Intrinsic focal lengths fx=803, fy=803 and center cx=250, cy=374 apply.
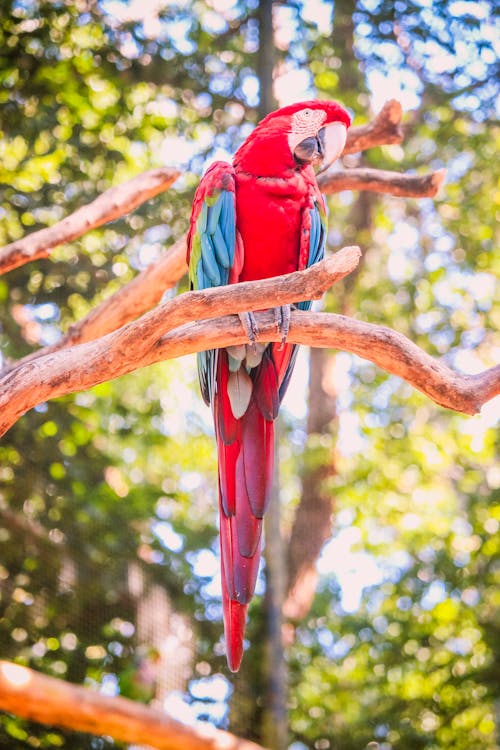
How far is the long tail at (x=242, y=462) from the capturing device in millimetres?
1487

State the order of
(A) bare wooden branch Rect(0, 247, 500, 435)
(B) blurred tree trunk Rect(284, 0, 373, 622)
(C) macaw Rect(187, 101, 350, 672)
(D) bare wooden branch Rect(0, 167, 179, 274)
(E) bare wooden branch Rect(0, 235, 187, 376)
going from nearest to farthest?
(A) bare wooden branch Rect(0, 247, 500, 435)
(C) macaw Rect(187, 101, 350, 672)
(D) bare wooden branch Rect(0, 167, 179, 274)
(E) bare wooden branch Rect(0, 235, 187, 376)
(B) blurred tree trunk Rect(284, 0, 373, 622)

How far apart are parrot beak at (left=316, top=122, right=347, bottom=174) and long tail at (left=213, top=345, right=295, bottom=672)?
0.42 meters

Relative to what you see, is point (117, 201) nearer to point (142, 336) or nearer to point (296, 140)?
point (296, 140)

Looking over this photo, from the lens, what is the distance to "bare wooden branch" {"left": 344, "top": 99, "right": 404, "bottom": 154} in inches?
82.6

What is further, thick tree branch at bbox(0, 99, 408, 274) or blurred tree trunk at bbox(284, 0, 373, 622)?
blurred tree trunk at bbox(284, 0, 373, 622)

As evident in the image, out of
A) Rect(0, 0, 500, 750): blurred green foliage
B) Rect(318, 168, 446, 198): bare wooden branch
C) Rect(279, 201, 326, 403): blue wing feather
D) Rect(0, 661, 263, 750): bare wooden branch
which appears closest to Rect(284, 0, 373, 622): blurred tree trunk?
Rect(0, 0, 500, 750): blurred green foliage

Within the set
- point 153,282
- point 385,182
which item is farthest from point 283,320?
point 385,182

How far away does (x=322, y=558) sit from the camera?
3359 millimetres

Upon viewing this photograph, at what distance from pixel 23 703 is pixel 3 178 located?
1624mm

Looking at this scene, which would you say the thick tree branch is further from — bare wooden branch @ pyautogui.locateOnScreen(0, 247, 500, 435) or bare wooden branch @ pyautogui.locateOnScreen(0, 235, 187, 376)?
bare wooden branch @ pyautogui.locateOnScreen(0, 247, 500, 435)

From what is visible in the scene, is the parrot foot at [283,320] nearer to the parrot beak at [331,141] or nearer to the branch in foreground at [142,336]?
the branch in foreground at [142,336]

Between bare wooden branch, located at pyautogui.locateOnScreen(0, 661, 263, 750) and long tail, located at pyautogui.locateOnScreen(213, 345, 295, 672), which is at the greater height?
long tail, located at pyautogui.locateOnScreen(213, 345, 295, 672)

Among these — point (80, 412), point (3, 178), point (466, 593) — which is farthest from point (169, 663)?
point (3, 178)

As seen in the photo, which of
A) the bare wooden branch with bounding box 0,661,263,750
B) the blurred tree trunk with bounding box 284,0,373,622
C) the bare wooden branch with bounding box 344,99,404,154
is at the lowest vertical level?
the bare wooden branch with bounding box 0,661,263,750
